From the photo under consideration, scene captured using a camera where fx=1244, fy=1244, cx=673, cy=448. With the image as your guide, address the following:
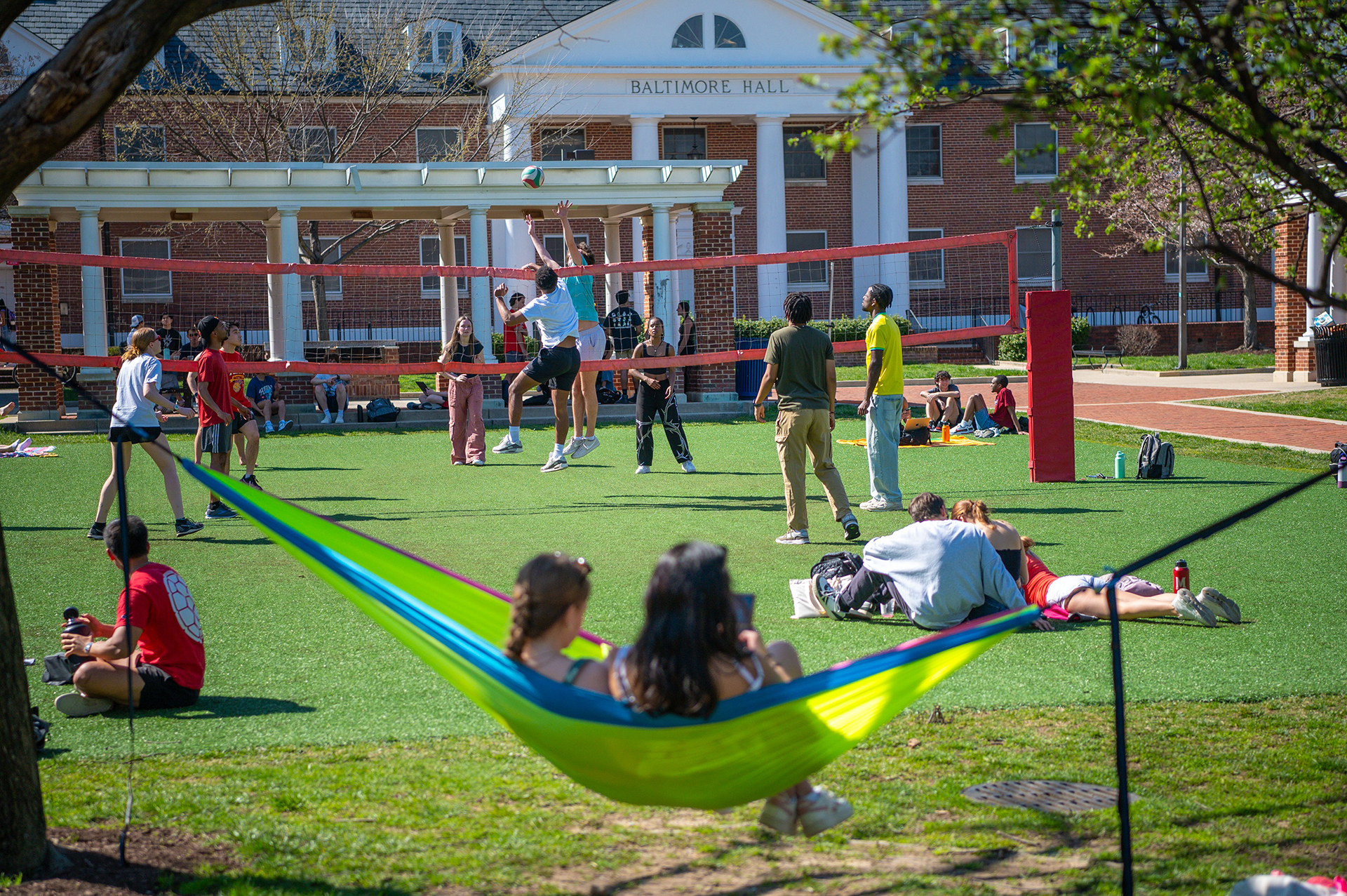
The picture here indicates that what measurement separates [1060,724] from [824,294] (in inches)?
1331

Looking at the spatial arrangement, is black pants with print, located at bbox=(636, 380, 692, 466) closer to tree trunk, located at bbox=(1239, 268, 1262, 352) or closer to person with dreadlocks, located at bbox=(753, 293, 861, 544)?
person with dreadlocks, located at bbox=(753, 293, 861, 544)

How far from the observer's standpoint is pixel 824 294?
3878 cm

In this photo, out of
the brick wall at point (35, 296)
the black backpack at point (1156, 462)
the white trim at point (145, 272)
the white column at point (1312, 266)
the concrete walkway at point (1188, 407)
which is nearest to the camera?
the black backpack at point (1156, 462)

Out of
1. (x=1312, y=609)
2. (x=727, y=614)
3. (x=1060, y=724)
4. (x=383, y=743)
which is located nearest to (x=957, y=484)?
(x=1312, y=609)

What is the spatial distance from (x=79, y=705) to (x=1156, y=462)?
11.2m

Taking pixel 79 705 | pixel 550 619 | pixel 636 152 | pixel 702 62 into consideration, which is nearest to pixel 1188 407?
pixel 636 152

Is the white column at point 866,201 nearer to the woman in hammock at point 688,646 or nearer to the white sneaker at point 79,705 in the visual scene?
the white sneaker at point 79,705

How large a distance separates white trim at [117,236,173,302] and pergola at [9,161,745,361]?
11.4 m

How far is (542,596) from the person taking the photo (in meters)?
3.80

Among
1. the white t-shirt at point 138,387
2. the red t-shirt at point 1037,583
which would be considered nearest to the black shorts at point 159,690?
the white t-shirt at point 138,387

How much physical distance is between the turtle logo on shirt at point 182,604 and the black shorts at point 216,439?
17.9ft

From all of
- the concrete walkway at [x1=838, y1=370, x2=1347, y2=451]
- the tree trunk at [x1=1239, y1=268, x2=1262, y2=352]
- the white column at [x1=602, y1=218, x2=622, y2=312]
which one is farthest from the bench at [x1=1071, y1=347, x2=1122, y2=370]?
the white column at [x1=602, y1=218, x2=622, y2=312]

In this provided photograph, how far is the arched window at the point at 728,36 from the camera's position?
3631cm

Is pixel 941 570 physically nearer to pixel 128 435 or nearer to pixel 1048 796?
pixel 1048 796
